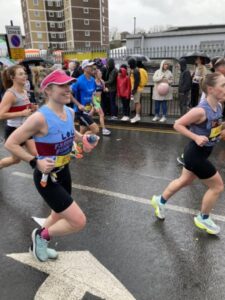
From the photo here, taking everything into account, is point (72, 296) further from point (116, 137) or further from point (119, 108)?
point (119, 108)

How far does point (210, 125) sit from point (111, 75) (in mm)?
6962

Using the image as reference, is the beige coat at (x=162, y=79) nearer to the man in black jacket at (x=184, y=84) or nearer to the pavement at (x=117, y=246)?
the man in black jacket at (x=184, y=84)

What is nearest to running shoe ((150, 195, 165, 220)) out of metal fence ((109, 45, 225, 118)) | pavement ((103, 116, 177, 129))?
pavement ((103, 116, 177, 129))

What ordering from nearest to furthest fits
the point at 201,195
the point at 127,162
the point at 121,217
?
the point at 121,217 < the point at 201,195 < the point at 127,162

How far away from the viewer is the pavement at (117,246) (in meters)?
2.75

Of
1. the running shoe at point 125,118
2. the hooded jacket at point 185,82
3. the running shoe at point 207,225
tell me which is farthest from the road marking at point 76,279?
the hooded jacket at point 185,82

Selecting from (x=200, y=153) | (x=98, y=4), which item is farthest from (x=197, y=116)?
(x=98, y=4)

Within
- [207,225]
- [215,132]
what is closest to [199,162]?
[215,132]

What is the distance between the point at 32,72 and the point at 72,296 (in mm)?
11637

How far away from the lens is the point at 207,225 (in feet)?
11.8

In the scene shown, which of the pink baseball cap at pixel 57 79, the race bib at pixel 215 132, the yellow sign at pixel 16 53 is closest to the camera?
the pink baseball cap at pixel 57 79

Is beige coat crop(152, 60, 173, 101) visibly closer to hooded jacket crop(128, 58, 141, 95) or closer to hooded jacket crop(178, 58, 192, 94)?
hooded jacket crop(178, 58, 192, 94)

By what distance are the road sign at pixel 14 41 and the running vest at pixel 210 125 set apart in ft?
35.5

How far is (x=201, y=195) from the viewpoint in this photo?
4559 millimetres
